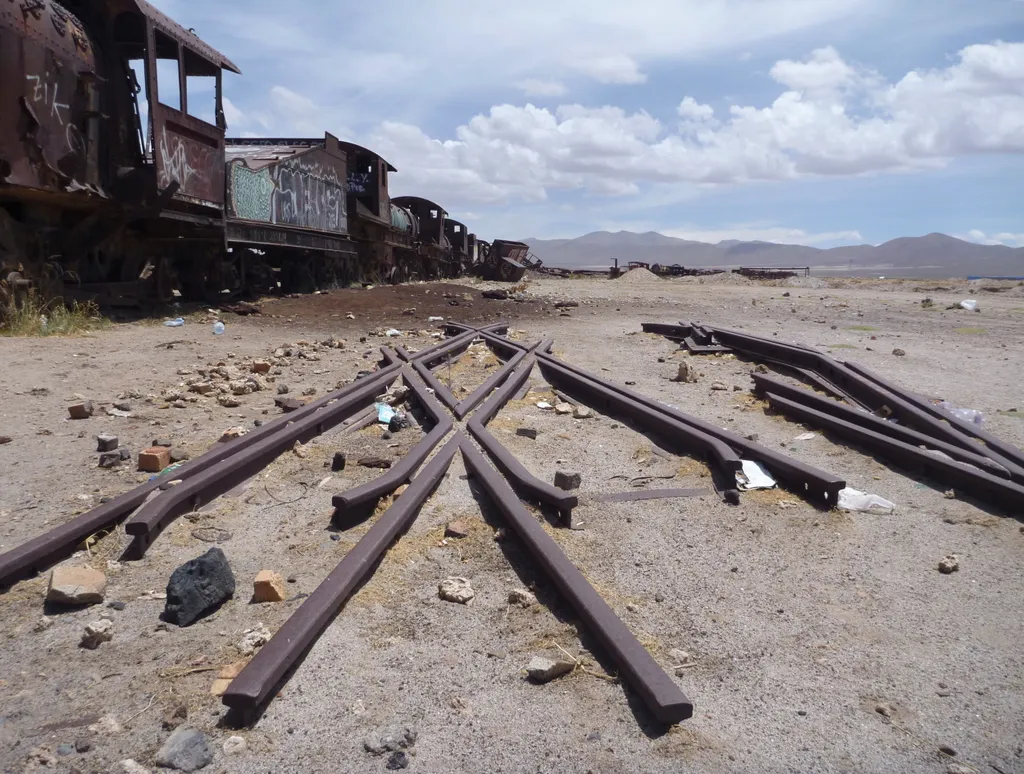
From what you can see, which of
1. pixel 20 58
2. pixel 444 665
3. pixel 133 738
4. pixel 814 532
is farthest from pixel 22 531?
pixel 20 58

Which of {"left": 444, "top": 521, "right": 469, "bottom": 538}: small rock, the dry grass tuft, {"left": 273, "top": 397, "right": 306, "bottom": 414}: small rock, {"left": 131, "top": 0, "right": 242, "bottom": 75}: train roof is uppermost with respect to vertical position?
{"left": 131, "top": 0, "right": 242, "bottom": 75}: train roof

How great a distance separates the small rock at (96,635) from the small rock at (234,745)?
2.63 ft

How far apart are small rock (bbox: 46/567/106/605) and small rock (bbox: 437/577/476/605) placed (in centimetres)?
123

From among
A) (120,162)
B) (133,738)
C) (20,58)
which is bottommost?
(133,738)

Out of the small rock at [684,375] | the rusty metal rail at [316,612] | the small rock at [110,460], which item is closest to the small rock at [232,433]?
the small rock at [110,460]

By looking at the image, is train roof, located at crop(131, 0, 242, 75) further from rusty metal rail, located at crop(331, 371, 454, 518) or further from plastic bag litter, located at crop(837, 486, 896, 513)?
plastic bag litter, located at crop(837, 486, 896, 513)

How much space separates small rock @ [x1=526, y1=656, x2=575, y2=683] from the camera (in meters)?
2.27

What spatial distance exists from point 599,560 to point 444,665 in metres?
1.00

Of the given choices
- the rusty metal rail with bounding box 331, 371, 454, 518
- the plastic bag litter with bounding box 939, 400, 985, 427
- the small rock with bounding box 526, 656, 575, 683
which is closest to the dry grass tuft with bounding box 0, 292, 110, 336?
the rusty metal rail with bounding box 331, 371, 454, 518

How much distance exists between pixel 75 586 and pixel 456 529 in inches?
57.9

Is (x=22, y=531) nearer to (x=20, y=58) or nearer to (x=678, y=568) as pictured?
(x=678, y=568)

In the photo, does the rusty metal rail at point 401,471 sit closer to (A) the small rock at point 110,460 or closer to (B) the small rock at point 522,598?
(B) the small rock at point 522,598

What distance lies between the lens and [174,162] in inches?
410

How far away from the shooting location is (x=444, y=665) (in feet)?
7.82
